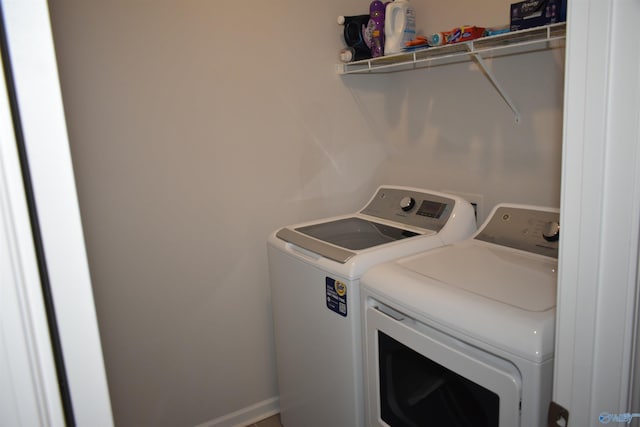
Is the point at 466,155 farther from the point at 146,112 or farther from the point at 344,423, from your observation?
the point at 146,112

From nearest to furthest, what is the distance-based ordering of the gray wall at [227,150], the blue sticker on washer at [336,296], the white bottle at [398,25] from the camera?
the blue sticker on washer at [336,296]
the gray wall at [227,150]
the white bottle at [398,25]

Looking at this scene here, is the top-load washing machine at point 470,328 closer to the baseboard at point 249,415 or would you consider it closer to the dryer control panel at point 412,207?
the dryer control panel at point 412,207

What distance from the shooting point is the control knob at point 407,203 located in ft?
6.32

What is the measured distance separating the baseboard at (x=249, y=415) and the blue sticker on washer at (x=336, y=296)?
1.02 metres

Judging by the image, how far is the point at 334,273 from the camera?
1509 mm

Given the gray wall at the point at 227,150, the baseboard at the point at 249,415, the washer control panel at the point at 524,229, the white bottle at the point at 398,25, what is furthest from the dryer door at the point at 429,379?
the white bottle at the point at 398,25

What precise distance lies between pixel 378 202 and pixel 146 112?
110 cm

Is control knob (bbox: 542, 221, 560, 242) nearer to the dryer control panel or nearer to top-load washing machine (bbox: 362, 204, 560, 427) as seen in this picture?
top-load washing machine (bbox: 362, 204, 560, 427)

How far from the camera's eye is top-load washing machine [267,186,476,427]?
1.51 metres

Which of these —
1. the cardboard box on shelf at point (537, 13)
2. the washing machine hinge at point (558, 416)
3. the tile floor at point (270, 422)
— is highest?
the cardboard box on shelf at point (537, 13)

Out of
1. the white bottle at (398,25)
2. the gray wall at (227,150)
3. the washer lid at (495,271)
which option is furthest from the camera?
the white bottle at (398,25)

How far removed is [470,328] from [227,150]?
135cm

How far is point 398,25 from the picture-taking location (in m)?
1.93

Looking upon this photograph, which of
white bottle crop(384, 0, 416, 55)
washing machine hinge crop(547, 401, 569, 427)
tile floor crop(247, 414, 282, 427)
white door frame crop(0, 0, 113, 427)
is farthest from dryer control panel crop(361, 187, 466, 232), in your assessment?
white door frame crop(0, 0, 113, 427)
